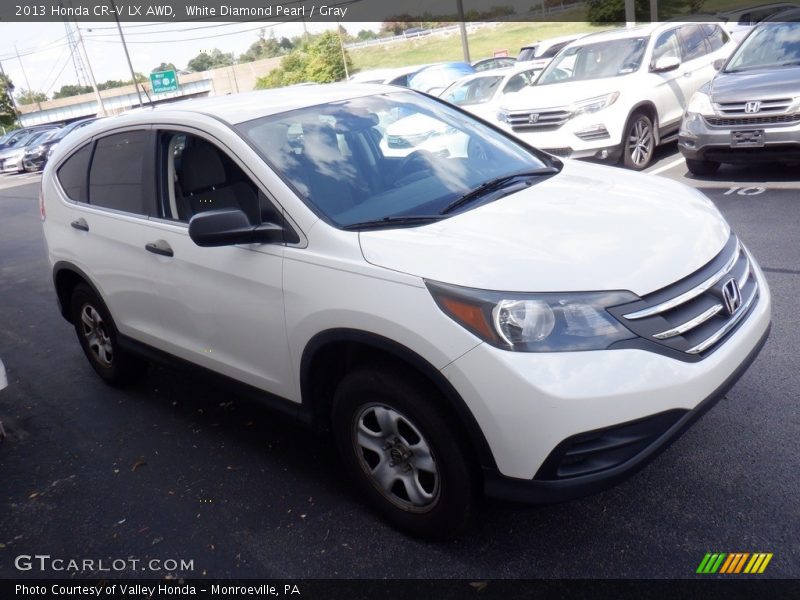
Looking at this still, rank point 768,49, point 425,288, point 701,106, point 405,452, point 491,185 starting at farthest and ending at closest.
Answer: point 768,49 → point 701,106 → point 491,185 → point 405,452 → point 425,288

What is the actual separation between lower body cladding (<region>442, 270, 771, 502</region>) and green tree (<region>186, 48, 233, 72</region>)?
301 feet

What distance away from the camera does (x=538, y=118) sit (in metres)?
9.23

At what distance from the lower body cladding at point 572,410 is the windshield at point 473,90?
A: 11057 millimetres

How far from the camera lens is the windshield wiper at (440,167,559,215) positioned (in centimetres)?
316

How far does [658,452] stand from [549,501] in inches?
16.2

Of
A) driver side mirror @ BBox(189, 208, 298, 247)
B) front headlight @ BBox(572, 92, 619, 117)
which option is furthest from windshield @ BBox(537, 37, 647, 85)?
driver side mirror @ BBox(189, 208, 298, 247)

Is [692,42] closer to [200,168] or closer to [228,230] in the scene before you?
[200,168]

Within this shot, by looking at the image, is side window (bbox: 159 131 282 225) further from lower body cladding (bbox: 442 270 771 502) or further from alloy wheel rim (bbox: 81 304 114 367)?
lower body cladding (bbox: 442 270 771 502)

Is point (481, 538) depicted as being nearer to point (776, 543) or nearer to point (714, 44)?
point (776, 543)

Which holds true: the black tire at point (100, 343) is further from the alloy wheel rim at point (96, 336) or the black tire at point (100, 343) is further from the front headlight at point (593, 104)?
the front headlight at point (593, 104)

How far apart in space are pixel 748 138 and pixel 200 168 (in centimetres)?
585

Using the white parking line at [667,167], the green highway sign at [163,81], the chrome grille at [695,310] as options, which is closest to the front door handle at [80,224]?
the chrome grille at [695,310]

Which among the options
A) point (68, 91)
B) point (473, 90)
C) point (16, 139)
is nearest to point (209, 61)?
point (68, 91)

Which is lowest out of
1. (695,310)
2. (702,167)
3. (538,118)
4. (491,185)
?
(702,167)
